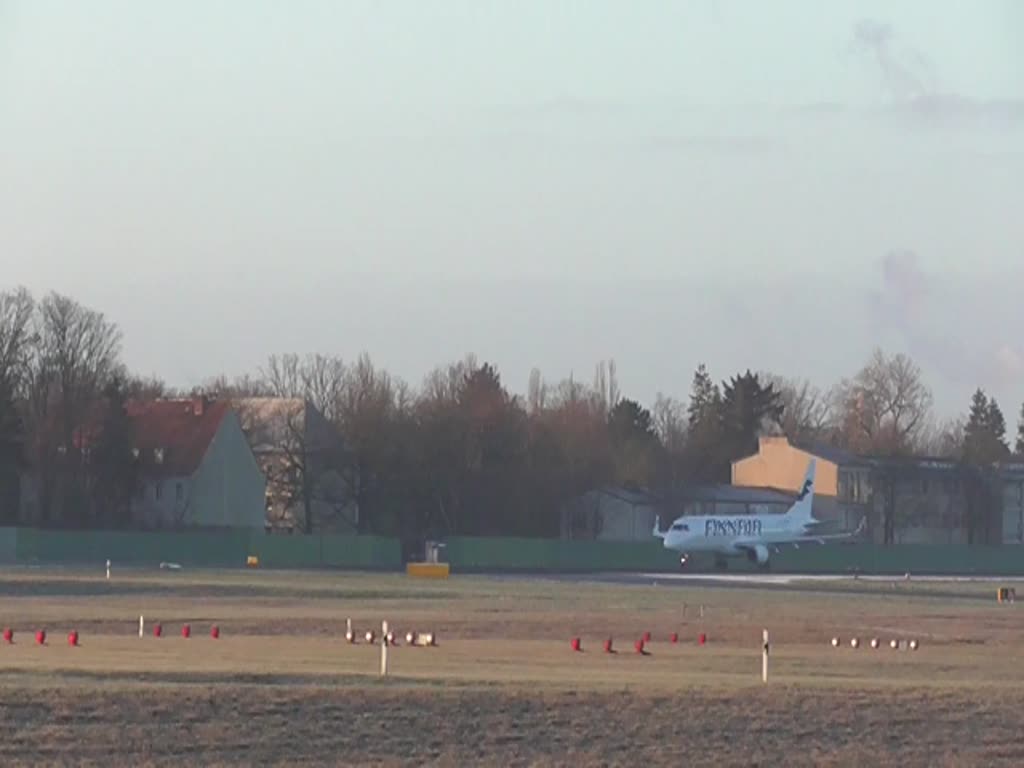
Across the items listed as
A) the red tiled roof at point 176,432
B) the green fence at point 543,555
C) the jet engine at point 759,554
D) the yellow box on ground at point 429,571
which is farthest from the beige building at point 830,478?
the yellow box on ground at point 429,571

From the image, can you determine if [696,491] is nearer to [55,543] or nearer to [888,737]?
[55,543]

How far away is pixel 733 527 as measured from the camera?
11375 centimetres

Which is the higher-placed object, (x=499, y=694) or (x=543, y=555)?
(x=543, y=555)

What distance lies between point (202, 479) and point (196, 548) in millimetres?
16770

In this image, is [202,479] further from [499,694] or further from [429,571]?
[499,694]

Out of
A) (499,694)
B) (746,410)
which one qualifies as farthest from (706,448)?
(499,694)

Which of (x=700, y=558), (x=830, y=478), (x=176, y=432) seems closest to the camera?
(x=700, y=558)

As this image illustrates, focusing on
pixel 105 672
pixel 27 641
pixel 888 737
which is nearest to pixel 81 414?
pixel 27 641

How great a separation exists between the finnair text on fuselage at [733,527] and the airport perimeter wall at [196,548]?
17.3 m

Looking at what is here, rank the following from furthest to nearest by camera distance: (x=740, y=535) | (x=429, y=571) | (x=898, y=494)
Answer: (x=898, y=494) → (x=740, y=535) → (x=429, y=571)

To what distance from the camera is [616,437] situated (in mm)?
161000

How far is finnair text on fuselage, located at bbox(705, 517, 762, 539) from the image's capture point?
113 metres

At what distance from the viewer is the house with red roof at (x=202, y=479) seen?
411 feet

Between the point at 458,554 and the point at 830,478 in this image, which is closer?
the point at 458,554
